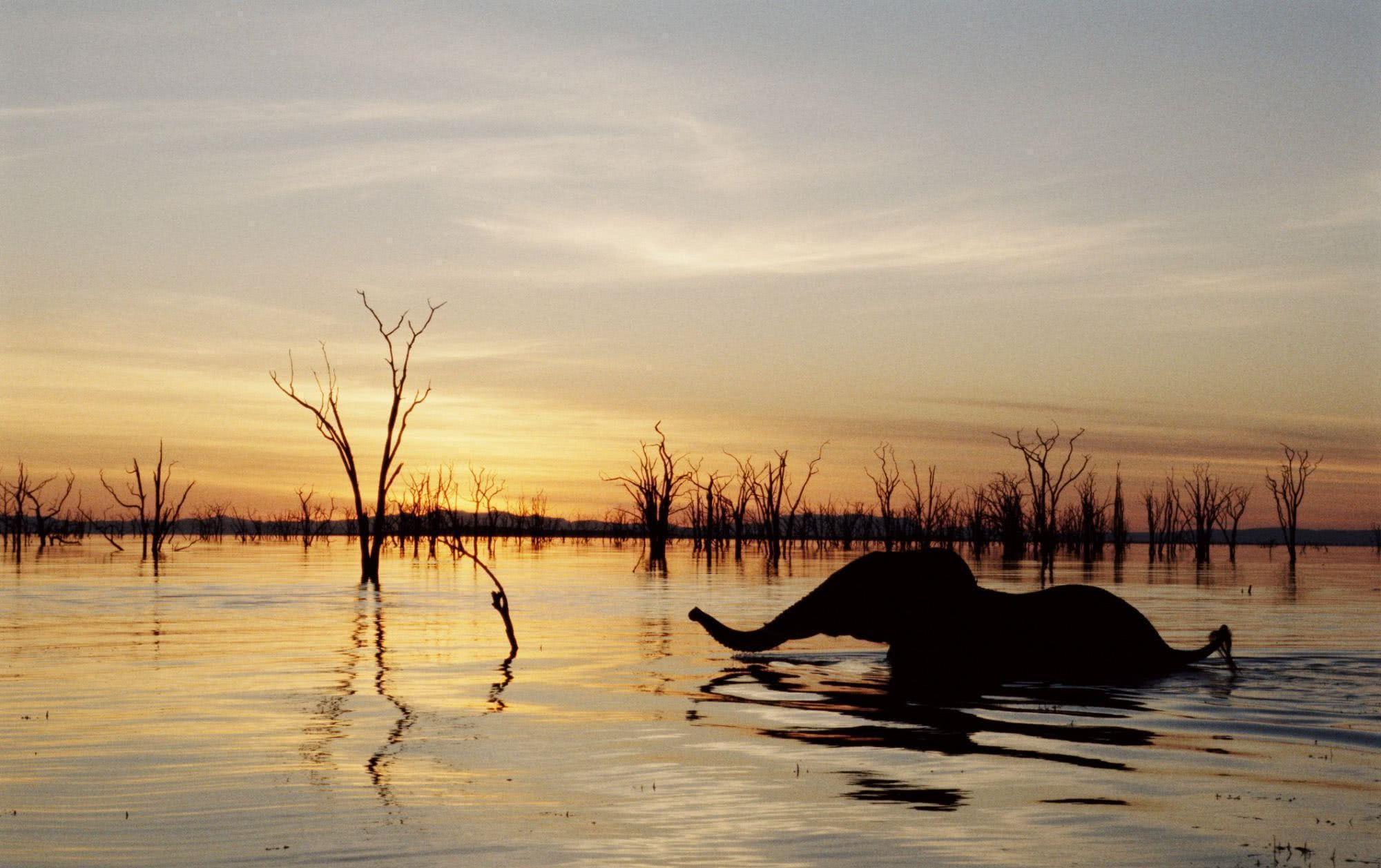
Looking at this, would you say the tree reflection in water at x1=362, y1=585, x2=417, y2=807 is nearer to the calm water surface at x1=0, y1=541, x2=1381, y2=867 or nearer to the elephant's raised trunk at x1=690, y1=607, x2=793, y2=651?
the calm water surface at x1=0, y1=541, x2=1381, y2=867

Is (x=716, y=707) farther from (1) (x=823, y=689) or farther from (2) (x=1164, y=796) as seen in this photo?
(2) (x=1164, y=796)

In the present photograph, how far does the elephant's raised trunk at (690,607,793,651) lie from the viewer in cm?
1496

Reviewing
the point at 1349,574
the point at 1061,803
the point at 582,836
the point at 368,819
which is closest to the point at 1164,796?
the point at 1061,803

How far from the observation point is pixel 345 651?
16875 mm

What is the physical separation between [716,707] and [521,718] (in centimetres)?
168

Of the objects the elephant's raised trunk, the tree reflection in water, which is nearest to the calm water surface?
the tree reflection in water

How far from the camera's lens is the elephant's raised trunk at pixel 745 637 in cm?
1496

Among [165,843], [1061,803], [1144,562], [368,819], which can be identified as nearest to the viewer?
[165,843]

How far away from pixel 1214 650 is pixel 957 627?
2871 mm

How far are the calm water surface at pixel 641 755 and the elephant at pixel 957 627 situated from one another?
487mm

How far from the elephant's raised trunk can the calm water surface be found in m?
0.38

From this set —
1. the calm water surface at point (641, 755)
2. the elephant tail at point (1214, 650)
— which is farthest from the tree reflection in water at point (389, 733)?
the elephant tail at point (1214, 650)

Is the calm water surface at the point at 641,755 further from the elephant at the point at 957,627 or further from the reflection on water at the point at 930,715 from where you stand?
the elephant at the point at 957,627

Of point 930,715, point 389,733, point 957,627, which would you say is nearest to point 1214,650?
point 957,627
